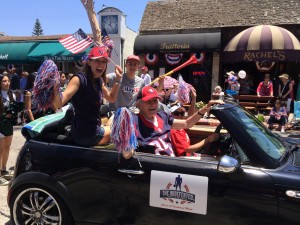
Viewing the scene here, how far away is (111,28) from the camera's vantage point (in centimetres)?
1695

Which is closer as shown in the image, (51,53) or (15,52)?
(51,53)

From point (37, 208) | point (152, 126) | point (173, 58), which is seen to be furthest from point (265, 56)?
point (37, 208)

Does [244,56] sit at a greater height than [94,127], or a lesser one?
greater

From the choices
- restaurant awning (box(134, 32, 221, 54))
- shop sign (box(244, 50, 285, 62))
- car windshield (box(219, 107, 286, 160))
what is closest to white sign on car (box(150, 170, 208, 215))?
car windshield (box(219, 107, 286, 160))

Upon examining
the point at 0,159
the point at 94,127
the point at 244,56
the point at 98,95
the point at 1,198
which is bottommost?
the point at 1,198

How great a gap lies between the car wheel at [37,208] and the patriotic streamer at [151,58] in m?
13.1

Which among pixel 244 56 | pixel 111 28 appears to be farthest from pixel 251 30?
pixel 111 28

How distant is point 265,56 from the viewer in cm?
1227

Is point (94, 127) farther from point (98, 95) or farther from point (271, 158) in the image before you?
point (271, 158)

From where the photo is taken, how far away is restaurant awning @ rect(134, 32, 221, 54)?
1427cm

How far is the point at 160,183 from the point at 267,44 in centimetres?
1022

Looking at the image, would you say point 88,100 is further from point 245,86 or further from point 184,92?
point 245,86

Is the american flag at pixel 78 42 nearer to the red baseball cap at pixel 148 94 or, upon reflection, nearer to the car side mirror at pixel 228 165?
the red baseball cap at pixel 148 94

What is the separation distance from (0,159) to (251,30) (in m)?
10.2
